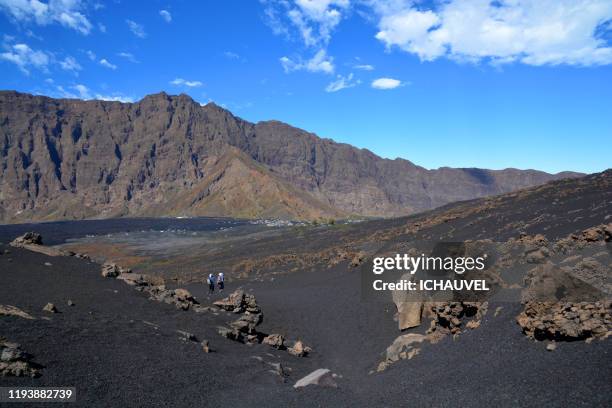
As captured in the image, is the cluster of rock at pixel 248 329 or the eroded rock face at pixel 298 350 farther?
the cluster of rock at pixel 248 329

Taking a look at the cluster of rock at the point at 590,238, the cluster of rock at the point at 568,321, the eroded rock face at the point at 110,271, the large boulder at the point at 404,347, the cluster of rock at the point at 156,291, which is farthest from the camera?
the eroded rock face at the point at 110,271

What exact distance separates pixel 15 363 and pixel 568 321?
44.2ft

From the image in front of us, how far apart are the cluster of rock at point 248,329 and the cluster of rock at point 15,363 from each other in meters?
8.33

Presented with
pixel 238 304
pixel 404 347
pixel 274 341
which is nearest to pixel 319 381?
pixel 404 347

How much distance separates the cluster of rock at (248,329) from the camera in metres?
17.5

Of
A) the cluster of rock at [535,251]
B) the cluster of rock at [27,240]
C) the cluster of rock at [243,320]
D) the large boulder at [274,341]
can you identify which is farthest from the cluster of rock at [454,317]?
the cluster of rock at [27,240]

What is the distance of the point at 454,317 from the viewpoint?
15273 millimetres

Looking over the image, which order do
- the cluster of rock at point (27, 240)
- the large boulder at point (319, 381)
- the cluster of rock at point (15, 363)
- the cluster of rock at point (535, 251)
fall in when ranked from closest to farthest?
the cluster of rock at point (15, 363) → the large boulder at point (319, 381) → the cluster of rock at point (535, 251) → the cluster of rock at point (27, 240)

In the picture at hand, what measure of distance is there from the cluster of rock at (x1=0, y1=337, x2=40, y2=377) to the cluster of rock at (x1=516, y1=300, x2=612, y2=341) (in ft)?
41.8

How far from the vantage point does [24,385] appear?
29.4ft

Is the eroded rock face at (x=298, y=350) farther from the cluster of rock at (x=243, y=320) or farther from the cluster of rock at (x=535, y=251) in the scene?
the cluster of rock at (x=535, y=251)

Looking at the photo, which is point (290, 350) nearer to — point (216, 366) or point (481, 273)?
point (216, 366)

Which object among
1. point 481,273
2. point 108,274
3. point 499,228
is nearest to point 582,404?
point 481,273

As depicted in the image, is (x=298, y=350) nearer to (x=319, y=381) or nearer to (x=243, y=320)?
(x=243, y=320)
